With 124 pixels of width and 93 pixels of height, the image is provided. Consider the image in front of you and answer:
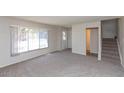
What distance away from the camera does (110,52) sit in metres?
6.51

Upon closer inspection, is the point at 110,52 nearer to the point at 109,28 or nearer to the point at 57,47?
the point at 109,28

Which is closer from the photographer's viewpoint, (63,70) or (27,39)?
(63,70)

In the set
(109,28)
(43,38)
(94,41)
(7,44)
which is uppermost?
(109,28)

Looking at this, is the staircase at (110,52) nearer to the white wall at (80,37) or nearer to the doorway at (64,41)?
the white wall at (80,37)

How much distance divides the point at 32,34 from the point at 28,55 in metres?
1.39

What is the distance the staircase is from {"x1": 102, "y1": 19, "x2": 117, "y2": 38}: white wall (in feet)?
4.05

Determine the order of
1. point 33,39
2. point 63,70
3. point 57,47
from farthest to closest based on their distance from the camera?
point 57,47 < point 33,39 < point 63,70

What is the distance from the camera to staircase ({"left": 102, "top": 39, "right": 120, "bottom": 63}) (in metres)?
6.08

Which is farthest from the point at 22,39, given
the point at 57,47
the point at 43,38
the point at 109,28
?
the point at 109,28

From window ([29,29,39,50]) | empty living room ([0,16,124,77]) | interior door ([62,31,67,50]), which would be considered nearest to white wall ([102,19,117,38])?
empty living room ([0,16,124,77])

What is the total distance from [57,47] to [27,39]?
3.98 m

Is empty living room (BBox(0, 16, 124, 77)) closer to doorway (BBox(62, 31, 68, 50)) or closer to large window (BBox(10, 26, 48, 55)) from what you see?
large window (BBox(10, 26, 48, 55))

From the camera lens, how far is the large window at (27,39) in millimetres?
5643
